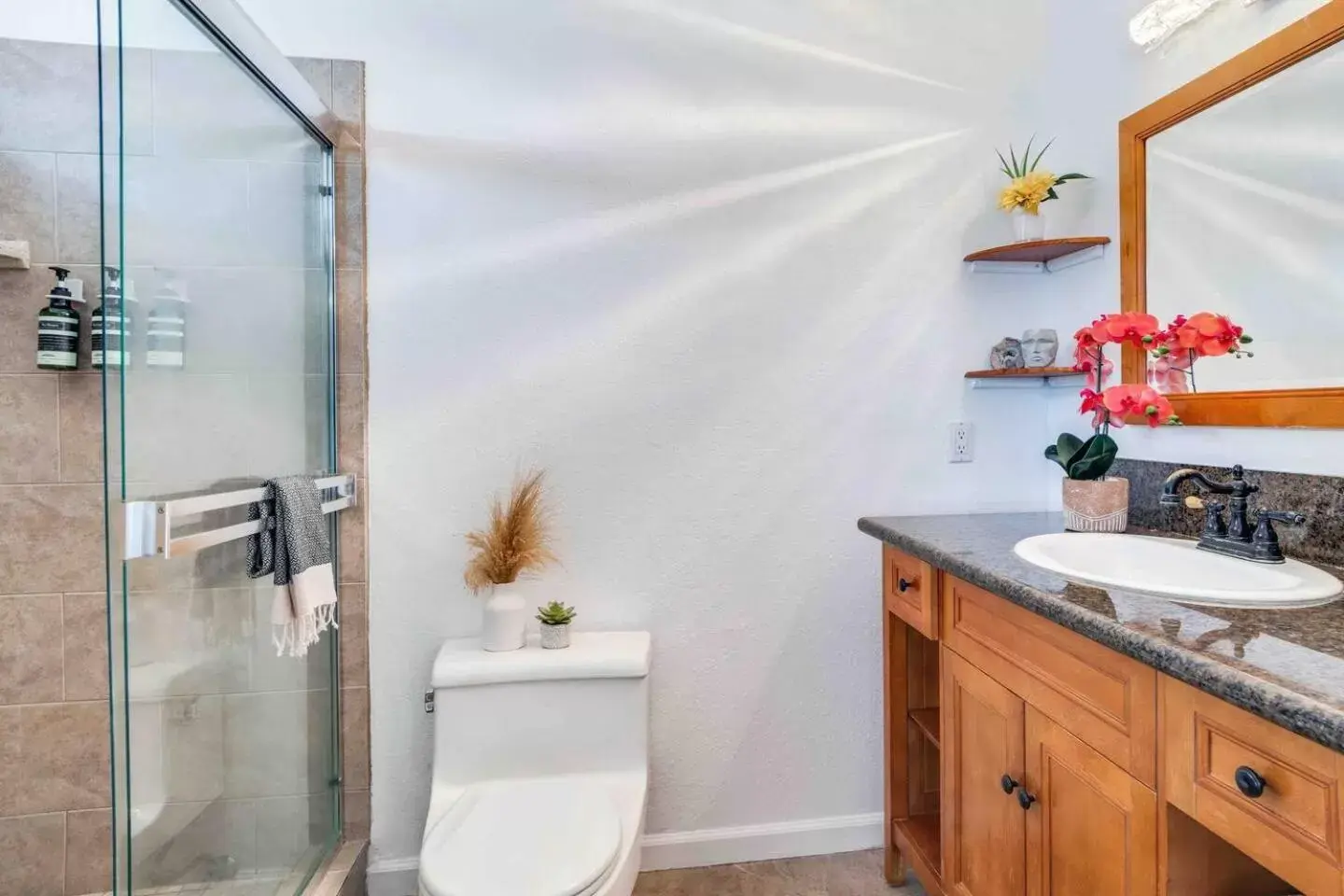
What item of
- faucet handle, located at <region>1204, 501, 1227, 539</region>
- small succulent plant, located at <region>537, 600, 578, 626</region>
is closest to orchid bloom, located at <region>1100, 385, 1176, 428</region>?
faucet handle, located at <region>1204, 501, 1227, 539</region>

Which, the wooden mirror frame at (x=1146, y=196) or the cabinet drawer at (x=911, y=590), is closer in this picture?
the wooden mirror frame at (x=1146, y=196)

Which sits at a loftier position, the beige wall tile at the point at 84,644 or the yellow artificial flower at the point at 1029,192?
the yellow artificial flower at the point at 1029,192

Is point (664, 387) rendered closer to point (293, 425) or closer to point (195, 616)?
point (293, 425)

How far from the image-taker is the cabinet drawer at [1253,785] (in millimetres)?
646

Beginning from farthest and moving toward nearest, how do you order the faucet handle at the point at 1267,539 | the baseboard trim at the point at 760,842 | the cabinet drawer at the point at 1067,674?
the baseboard trim at the point at 760,842, the faucet handle at the point at 1267,539, the cabinet drawer at the point at 1067,674

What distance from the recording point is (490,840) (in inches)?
49.3

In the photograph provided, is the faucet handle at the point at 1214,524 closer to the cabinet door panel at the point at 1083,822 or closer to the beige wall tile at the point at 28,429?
the cabinet door panel at the point at 1083,822

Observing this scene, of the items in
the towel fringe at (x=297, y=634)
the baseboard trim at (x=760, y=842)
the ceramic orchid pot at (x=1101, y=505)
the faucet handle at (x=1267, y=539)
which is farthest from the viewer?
the baseboard trim at (x=760, y=842)

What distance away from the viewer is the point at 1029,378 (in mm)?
1894

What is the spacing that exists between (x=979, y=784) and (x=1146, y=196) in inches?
54.9

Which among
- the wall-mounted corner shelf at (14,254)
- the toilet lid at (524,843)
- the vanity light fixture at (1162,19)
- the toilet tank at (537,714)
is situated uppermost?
the vanity light fixture at (1162,19)

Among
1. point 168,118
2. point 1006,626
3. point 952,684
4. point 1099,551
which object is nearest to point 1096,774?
point 1006,626

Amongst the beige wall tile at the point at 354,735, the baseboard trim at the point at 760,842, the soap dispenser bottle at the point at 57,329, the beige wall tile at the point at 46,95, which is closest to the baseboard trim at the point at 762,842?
the baseboard trim at the point at 760,842

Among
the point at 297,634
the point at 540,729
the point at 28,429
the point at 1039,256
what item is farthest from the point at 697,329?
the point at 28,429
